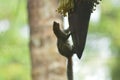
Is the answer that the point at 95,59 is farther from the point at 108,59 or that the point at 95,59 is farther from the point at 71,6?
the point at 71,6

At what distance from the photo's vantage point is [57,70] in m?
2.86

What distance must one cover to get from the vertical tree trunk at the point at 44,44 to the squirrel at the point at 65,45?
168 cm

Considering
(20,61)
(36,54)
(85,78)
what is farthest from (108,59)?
(36,54)

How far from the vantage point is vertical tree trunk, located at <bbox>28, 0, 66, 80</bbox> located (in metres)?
2.87

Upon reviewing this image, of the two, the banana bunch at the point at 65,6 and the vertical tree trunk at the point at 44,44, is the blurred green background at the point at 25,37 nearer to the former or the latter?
the vertical tree trunk at the point at 44,44

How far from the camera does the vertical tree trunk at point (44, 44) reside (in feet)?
9.41

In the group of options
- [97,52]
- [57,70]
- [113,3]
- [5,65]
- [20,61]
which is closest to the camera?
[57,70]

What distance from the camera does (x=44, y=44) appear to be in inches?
117

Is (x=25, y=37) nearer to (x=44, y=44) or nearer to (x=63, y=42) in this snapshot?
(x=44, y=44)

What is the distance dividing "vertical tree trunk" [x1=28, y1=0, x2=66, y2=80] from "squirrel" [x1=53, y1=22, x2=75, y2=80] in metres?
1.68

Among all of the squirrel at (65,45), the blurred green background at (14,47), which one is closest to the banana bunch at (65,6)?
the squirrel at (65,45)

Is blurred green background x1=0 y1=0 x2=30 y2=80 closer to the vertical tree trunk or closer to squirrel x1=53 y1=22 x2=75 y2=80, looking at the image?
the vertical tree trunk

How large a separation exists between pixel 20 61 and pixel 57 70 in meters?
3.77

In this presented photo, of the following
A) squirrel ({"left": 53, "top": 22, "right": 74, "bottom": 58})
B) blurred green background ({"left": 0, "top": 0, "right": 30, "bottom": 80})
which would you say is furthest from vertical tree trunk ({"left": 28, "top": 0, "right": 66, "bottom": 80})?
blurred green background ({"left": 0, "top": 0, "right": 30, "bottom": 80})
